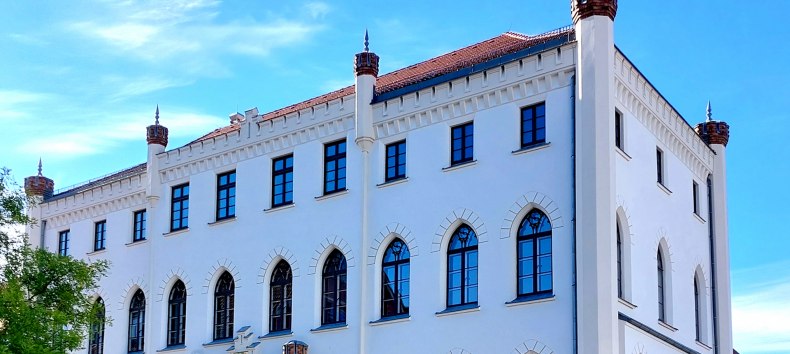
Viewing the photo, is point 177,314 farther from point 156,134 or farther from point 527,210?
point 527,210

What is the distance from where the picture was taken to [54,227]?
39250 millimetres

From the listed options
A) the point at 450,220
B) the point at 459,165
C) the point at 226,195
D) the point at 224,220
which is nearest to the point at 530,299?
the point at 450,220

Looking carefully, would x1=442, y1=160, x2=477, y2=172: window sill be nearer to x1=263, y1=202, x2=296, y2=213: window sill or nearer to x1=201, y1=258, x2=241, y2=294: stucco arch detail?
x1=263, y1=202, x2=296, y2=213: window sill

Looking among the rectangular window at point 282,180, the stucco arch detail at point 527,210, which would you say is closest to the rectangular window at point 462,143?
the stucco arch detail at point 527,210

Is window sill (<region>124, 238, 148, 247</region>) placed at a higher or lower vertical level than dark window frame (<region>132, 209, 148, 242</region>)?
lower

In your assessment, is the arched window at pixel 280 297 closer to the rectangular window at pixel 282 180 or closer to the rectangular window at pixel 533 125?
the rectangular window at pixel 282 180

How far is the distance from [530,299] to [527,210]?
2.07m

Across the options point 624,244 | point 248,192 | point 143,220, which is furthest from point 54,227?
point 624,244

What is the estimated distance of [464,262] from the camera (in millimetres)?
28062

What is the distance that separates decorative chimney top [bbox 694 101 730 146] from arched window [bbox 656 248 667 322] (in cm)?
575

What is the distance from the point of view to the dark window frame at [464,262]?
2783 cm

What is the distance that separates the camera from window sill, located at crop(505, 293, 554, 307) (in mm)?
25875

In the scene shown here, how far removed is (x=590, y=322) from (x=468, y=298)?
382 centimetres

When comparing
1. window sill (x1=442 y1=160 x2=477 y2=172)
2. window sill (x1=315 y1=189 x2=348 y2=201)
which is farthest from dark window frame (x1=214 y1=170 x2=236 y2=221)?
window sill (x1=442 y1=160 x2=477 y2=172)
